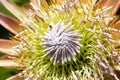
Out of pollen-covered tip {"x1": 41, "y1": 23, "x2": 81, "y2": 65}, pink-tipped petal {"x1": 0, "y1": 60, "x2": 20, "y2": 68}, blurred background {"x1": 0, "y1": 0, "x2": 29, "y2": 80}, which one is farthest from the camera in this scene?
blurred background {"x1": 0, "y1": 0, "x2": 29, "y2": 80}

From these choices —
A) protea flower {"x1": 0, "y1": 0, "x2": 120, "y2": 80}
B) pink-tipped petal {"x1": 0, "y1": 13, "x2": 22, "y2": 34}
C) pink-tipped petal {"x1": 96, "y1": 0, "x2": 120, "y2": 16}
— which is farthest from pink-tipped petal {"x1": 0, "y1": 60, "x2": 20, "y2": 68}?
pink-tipped petal {"x1": 96, "y1": 0, "x2": 120, "y2": 16}

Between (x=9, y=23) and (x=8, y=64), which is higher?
(x=9, y=23)

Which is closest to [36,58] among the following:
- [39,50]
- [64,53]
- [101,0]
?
[39,50]

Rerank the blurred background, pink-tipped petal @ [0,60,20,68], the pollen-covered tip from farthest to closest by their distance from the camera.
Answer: the blurred background, pink-tipped petal @ [0,60,20,68], the pollen-covered tip

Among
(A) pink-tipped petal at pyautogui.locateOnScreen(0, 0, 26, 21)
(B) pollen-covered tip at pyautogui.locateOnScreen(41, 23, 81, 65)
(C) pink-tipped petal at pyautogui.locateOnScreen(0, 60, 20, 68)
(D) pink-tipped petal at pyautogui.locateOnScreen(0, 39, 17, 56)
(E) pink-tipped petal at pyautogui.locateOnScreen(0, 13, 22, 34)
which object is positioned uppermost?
(A) pink-tipped petal at pyautogui.locateOnScreen(0, 0, 26, 21)

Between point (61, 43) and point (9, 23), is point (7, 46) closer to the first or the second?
point (9, 23)

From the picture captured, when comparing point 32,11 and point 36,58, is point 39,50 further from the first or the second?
point 32,11

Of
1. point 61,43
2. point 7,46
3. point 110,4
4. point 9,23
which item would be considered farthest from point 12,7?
point 110,4

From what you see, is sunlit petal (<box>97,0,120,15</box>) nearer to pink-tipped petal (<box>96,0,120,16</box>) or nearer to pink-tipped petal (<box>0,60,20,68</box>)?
pink-tipped petal (<box>96,0,120,16</box>)
